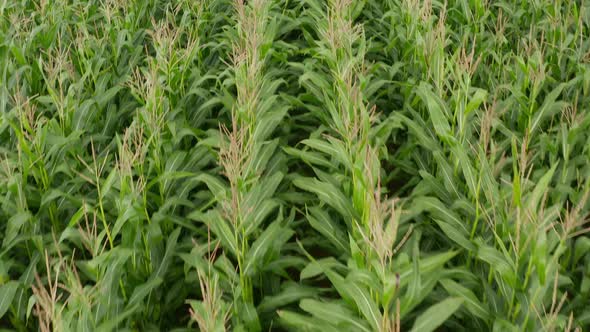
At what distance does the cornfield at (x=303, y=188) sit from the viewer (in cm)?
212

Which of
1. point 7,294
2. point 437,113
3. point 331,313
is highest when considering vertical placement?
point 437,113

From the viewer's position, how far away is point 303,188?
9.02ft

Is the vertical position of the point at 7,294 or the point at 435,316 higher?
the point at 435,316

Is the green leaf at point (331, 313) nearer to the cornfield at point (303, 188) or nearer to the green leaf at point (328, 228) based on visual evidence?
the cornfield at point (303, 188)

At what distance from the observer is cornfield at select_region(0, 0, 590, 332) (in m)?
2.12

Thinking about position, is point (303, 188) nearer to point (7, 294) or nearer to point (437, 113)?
point (437, 113)

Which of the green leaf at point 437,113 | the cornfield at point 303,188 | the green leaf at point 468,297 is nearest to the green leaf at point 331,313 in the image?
the cornfield at point 303,188

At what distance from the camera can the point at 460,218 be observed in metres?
2.69

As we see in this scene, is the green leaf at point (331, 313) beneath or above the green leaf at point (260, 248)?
above

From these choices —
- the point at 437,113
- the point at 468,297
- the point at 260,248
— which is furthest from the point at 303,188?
the point at 468,297

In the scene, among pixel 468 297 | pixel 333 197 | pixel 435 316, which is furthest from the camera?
pixel 333 197

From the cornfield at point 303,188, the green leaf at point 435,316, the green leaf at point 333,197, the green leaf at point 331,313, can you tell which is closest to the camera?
the green leaf at point 435,316

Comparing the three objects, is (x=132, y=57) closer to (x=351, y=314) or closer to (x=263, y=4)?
(x=263, y=4)

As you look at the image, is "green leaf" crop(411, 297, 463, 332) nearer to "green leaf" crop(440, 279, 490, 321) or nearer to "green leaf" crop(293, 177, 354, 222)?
"green leaf" crop(440, 279, 490, 321)
